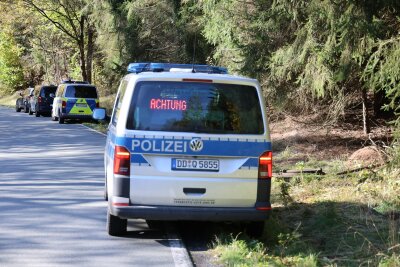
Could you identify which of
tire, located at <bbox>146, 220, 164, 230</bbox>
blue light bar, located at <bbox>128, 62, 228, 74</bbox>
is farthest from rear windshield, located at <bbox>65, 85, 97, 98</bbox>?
tire, located at <bbox>146, 220, 164, 230</bbox>

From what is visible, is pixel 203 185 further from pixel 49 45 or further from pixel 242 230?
pixel 49 45

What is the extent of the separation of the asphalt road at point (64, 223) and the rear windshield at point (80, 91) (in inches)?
509

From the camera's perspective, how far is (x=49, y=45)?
183 feet

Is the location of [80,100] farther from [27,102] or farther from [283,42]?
[283,42]

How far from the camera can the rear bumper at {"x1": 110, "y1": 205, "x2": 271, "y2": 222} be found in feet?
22.6

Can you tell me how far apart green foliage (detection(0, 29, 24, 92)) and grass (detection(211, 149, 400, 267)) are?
57.5 meters

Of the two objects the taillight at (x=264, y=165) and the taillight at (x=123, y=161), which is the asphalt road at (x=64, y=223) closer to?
the taillight at (x=123, y=161)

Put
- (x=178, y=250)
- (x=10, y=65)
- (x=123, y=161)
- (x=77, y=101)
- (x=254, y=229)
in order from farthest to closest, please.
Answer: (x=10, y=65) < (x=77, y=101) < (x=254, y=229) < (x=178, y=250) < (x=123, y=161)

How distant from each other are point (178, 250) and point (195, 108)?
5.25 ft

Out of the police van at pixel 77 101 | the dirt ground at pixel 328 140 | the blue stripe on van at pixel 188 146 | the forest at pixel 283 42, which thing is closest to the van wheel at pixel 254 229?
the blue stripe on van at pixel 188 146

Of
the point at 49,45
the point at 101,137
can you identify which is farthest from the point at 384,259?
the point at 49,45

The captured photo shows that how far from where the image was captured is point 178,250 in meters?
7.00

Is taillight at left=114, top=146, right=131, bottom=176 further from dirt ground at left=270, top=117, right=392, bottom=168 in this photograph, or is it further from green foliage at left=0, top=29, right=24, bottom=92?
green foliage at left=0, top=29, right=24, bottom=92

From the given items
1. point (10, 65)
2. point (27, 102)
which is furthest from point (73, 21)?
point (10, 65)
